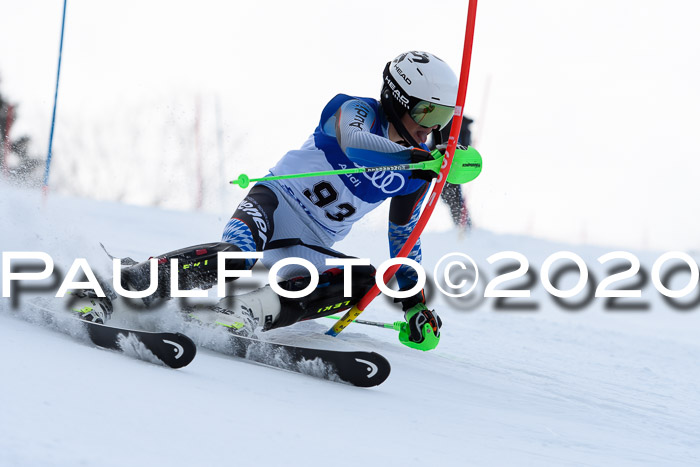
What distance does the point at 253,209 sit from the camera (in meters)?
3.13

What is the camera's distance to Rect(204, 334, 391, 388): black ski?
2.62 m

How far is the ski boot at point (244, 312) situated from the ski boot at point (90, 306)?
33cm

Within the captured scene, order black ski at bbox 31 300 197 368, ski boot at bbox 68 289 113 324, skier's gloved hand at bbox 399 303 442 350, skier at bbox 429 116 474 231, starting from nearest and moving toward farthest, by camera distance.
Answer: black ski at bbox 31 300 197 368
ski boot at bbox 68 289 113 324
skier's gloved hand at bbox 399 303 442 350
skier at bbox 429 116 474 231

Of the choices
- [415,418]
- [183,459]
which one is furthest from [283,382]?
[183,459]

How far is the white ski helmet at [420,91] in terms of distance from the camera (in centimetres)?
306

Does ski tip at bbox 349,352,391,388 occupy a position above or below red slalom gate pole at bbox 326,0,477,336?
below

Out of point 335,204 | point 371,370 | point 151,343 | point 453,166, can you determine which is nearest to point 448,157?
point 453,166

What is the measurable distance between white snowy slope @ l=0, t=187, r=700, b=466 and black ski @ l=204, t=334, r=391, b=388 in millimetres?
53

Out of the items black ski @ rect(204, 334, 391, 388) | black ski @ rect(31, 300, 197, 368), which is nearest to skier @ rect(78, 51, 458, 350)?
black ski @ rect(204, 334, 391, 388)

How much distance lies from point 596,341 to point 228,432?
14.0 ft

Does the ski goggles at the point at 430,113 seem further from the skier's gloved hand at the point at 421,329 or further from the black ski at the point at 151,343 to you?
the black ski at the point at 151,343

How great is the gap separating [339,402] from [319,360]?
1.27 ft

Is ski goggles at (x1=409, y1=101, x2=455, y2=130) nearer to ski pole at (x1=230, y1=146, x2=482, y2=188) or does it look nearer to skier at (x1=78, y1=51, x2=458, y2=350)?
skier at (x1=78, y1=51, x2=458, y2=350)

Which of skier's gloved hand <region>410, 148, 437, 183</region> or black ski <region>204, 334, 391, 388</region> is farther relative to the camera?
skier's gloved hand <region>410, 148, 437, 183</region>
